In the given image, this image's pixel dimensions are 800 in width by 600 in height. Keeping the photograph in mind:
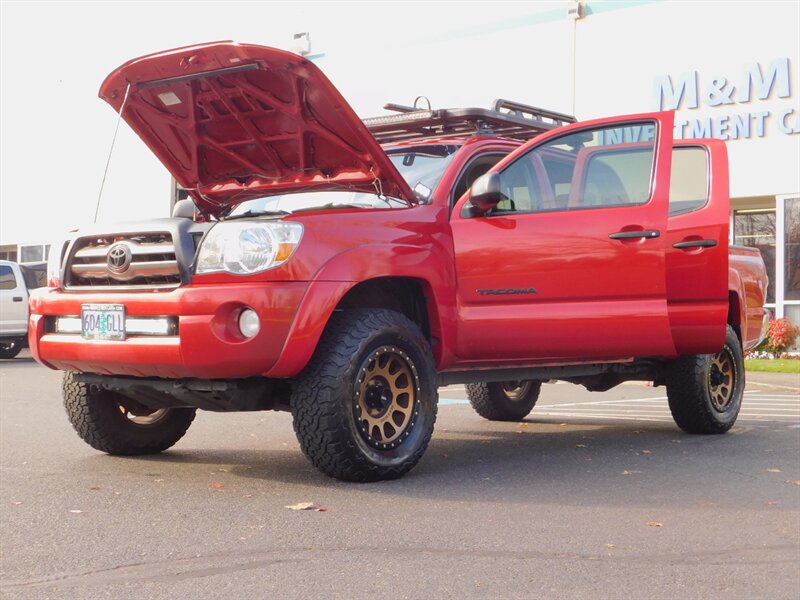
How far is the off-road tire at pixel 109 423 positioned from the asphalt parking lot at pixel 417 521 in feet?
0.46

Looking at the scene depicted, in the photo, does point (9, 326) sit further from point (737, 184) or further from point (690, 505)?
point (690, 505)

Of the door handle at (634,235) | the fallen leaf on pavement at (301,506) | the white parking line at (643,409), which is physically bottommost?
the white parking line at (643,409)

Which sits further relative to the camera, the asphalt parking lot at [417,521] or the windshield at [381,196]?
the windshield at [381,196]

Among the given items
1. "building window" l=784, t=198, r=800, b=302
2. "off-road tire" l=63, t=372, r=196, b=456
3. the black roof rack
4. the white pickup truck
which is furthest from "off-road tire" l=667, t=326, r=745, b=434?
the white pickup truck

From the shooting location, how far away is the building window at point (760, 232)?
66.8 ft

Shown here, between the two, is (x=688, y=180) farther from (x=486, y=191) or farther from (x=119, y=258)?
(x=119, y=258)

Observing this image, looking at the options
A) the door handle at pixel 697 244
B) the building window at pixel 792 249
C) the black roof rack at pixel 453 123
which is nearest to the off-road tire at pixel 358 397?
the black roof rack at pixel 453 123

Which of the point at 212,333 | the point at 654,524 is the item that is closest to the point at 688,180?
the point at 654,524

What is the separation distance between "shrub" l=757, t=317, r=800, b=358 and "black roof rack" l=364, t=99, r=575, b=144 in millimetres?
12437

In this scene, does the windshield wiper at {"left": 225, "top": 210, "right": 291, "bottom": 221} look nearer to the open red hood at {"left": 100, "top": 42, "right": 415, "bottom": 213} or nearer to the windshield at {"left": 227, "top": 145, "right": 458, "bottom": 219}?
the windshield at {"left": 227, "top": 145, "right": 458, "bottom": 219}

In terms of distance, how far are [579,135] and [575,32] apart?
15.7 m

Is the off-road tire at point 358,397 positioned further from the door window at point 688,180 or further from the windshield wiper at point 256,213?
the door window at point 688,180

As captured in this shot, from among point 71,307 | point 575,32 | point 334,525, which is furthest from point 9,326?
point 334,525

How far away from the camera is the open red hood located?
590 cm
